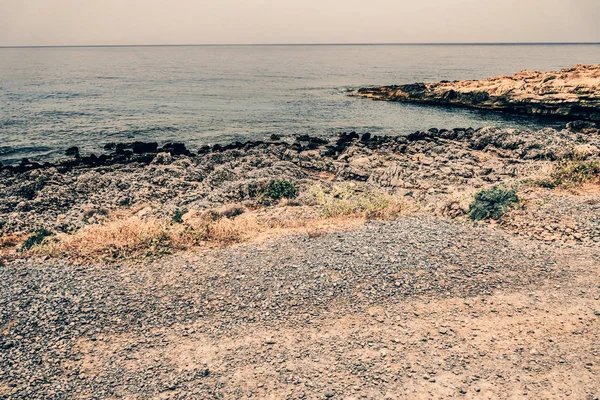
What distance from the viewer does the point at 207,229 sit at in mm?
12180

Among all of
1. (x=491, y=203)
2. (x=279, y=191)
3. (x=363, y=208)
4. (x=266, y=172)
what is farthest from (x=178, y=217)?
(x=491, y=203)

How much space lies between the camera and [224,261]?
10430mm

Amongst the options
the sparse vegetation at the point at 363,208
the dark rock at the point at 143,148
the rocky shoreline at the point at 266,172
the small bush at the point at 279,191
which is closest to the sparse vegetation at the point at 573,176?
the rocky shoreline at the point at 266,172

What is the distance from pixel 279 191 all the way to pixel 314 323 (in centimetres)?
1028

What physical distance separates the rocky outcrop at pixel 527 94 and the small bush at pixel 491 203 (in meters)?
30.3

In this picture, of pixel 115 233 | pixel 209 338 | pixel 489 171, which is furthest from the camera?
pixel 489 171

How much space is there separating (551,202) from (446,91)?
42.5m

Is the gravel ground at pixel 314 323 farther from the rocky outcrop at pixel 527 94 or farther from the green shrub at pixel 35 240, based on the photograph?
the rocky outcrop at pixel 527 94

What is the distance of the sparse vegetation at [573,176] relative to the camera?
15.4 metres

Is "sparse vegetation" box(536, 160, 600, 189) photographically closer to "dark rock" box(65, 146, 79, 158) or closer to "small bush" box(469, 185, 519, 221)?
"small bush" box(469, 185, 519, 221)

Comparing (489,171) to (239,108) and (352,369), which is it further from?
(239,108)

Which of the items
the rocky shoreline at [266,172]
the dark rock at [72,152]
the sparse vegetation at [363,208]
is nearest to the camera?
the sparse vegetation at [363,208]

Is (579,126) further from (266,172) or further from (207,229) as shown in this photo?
(207,229)

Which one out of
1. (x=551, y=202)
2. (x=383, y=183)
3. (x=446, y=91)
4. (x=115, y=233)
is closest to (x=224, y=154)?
(x=383, y=183)
